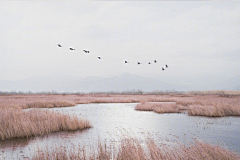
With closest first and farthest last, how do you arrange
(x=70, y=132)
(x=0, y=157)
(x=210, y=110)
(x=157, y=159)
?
(x=157, y=159) → (x=0, y=157) → (x=70, y=132) → (x=210, y=110)

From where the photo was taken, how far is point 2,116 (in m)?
14.2

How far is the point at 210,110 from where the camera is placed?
21.9 metres

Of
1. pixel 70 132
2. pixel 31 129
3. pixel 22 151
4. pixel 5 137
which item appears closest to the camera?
pixel 22 151

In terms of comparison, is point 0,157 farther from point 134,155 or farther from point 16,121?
point 134,155

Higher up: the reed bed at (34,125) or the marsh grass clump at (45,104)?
the marsh grass clump at (45,104)

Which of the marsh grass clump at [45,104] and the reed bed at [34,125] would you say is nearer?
the reed bed at [34,125]

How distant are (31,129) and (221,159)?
444 inches

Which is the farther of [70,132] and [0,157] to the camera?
[70,132]

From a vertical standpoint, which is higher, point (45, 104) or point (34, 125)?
point (45, 104)

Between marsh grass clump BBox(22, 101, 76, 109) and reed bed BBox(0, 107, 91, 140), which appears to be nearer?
reed bed BBox(0, 107, 91, 140)

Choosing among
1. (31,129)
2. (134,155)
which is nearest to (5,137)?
(31,129)

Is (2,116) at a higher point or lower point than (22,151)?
higher

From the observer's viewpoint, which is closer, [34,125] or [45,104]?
[34,125]

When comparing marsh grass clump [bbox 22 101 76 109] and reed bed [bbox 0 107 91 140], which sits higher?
marsh grass clump [bbox 22 101 76 109]
